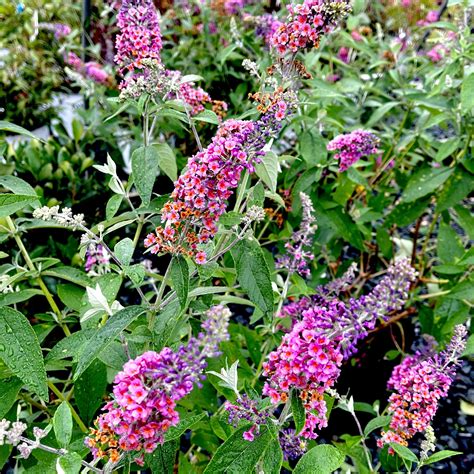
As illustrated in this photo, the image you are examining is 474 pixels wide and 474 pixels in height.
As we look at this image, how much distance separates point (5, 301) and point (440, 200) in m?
1.37

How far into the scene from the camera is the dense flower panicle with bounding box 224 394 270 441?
92 cm

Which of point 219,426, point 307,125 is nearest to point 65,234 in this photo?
point 307,125

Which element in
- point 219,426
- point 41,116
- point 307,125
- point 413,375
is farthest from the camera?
point 41,116

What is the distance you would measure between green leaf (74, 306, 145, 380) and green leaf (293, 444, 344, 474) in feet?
1.20

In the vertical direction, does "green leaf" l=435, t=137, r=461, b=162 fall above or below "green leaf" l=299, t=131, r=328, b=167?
below

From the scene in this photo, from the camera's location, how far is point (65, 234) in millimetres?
2031

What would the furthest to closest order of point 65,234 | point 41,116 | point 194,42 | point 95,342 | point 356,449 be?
point 41,116 → point 194,42 → point 65,234 → point 356,449 → point 95,342

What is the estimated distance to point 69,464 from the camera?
2.69 ft

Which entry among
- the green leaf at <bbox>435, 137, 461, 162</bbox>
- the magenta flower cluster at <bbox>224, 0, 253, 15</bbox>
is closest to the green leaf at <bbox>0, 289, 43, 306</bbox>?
the green leaf at <bbox>435, 137, 461, 162</bbox>

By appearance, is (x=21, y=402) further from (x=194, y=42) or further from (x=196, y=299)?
(x=194, y=42)

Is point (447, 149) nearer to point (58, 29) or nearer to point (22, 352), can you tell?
point (22, 352)

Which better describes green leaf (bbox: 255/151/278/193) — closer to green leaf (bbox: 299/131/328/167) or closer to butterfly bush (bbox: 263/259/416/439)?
butterfly bush (bbox: 263/259/416/439)

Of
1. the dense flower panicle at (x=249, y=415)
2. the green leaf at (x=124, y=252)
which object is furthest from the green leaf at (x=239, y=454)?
the green leaf at (x=124, y=252)

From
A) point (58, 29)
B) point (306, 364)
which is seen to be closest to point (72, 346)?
point (306, 364)
